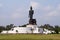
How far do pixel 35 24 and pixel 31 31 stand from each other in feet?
11.8

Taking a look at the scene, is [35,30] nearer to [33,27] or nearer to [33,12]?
[33,27]

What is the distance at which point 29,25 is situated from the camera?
200 feet

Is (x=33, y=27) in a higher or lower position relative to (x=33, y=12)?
lower

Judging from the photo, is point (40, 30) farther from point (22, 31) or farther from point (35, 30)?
point (22, 31)

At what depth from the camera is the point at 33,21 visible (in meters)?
60.8

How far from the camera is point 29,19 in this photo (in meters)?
60.5

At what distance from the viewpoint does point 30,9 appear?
5884 centimetres

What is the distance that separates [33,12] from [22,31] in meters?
5.90

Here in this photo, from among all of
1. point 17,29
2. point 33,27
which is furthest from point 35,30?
point 17,29

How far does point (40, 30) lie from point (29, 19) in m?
4.32

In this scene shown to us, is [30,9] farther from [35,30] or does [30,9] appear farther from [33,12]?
[35,30]

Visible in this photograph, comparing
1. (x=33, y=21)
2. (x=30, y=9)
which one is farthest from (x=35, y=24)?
(x=30, y=9)

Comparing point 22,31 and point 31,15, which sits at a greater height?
point 31,15

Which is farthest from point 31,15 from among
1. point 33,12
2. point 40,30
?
point 40,30
